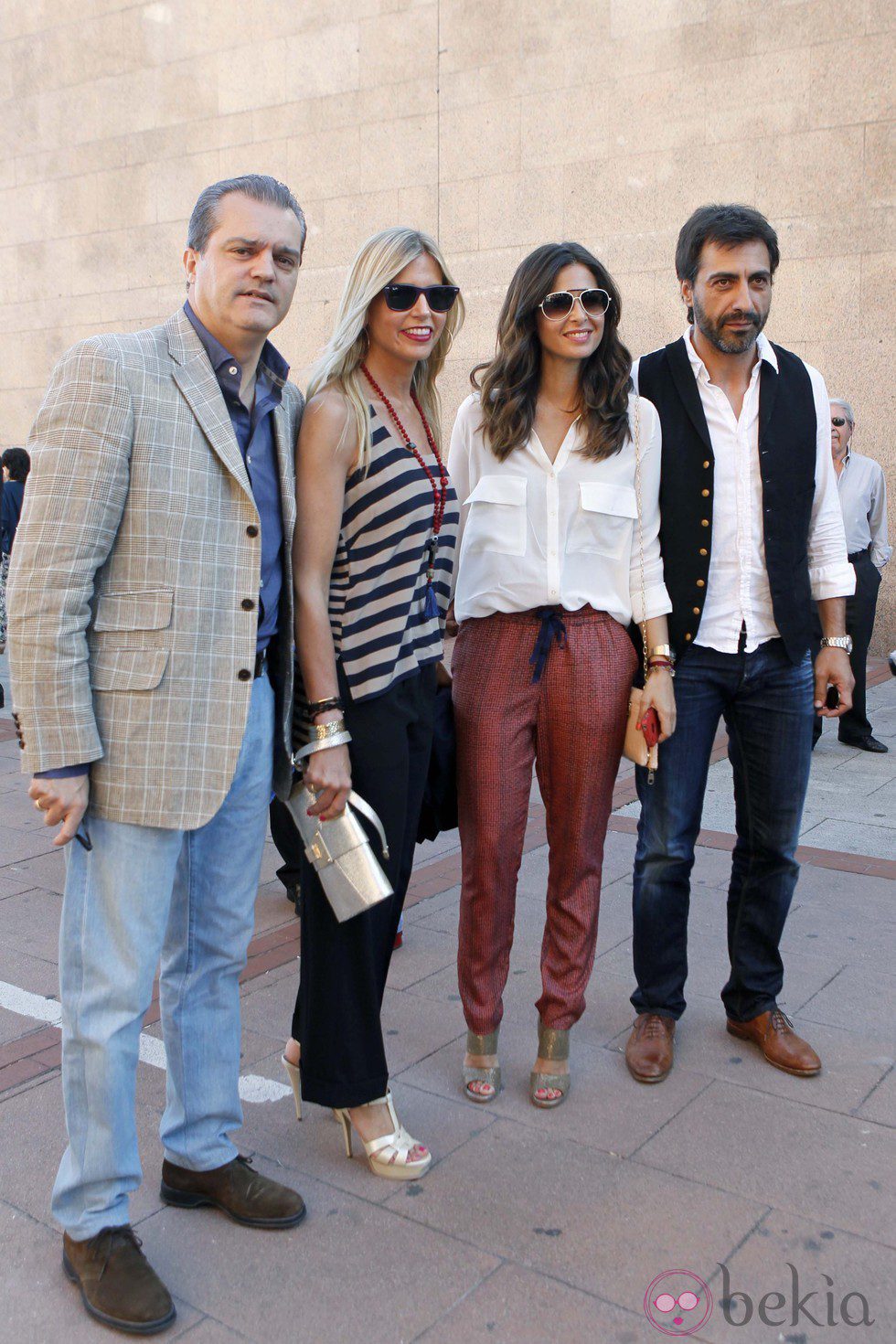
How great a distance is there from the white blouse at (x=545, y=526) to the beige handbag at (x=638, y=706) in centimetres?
2

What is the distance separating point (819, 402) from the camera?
3.38 meters

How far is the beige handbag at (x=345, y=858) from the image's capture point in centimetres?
264

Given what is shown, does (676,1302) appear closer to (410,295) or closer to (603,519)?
(603,519)

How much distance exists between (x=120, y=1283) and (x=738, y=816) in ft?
6.51

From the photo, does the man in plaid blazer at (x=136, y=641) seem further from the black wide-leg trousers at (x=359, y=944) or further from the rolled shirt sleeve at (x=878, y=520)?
the rolled shirt sleeve at (x=878, y=520)

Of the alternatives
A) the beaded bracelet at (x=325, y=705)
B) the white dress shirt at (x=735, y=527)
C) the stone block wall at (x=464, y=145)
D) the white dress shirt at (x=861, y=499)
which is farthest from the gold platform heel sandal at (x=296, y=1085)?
the stone block wall at (x=464, y=145)

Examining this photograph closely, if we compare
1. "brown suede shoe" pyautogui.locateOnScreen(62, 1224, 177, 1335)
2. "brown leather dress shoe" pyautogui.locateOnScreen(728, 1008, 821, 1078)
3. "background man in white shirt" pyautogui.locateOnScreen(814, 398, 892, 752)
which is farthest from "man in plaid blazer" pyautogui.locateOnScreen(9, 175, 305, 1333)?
"background man in white shirt" pyautogui.locateOnScreen(814, 398, 892, 752)

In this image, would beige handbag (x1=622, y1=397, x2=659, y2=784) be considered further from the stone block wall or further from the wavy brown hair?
the stone block wall

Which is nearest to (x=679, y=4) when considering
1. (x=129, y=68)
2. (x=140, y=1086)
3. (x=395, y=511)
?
(x=129, y=68)

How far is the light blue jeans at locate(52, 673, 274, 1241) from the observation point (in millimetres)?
2383

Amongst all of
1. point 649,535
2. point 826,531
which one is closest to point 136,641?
point 649,535

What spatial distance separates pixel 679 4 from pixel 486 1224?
1063cm

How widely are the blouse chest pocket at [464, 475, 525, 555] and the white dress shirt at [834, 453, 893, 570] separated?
4.76m

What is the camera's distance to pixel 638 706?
321 centimetres
